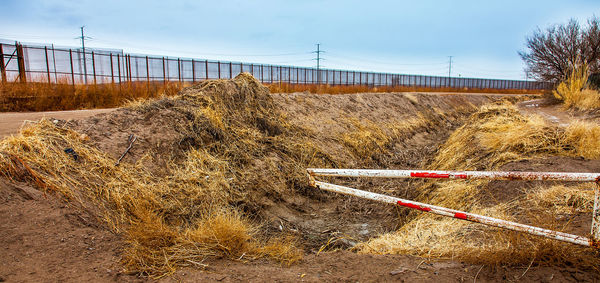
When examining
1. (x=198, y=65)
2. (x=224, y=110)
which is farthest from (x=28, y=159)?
(x=198, y=65)

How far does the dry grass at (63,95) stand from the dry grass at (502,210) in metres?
9.09

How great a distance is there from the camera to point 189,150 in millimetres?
6582

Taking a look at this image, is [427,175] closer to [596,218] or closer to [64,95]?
[596,218]

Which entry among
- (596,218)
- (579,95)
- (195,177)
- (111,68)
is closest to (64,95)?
(195,177)

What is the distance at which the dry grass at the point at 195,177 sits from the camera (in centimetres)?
346

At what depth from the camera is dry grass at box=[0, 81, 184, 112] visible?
1177 cm

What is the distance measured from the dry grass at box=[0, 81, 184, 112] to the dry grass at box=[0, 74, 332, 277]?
4337 mm

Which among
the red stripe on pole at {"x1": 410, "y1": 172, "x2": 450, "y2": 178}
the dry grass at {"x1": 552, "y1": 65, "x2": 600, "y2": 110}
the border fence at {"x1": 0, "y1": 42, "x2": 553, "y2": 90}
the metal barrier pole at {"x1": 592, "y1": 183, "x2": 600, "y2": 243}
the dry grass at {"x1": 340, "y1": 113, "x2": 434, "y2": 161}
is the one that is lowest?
the dry grass at {"x1": 340, "y1": 113, "x2": 434, "y2": 161}

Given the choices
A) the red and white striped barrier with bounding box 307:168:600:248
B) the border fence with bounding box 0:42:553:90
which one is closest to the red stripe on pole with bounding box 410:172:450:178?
the red and white striped barrier with bounding box 307:168:600:248

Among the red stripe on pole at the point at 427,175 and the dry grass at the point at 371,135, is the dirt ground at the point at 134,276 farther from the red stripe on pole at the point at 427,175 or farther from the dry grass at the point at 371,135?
the dry grass at the point at 371,135

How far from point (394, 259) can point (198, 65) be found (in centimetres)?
2599

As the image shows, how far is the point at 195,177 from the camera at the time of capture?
5.91 m

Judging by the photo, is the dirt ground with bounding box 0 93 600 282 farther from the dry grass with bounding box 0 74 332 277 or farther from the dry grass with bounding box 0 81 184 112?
the dry grass with bounding box 0 81 184 112

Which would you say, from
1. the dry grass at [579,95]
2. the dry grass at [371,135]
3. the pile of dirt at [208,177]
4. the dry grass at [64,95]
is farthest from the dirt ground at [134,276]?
the dry grass at [579,95]
